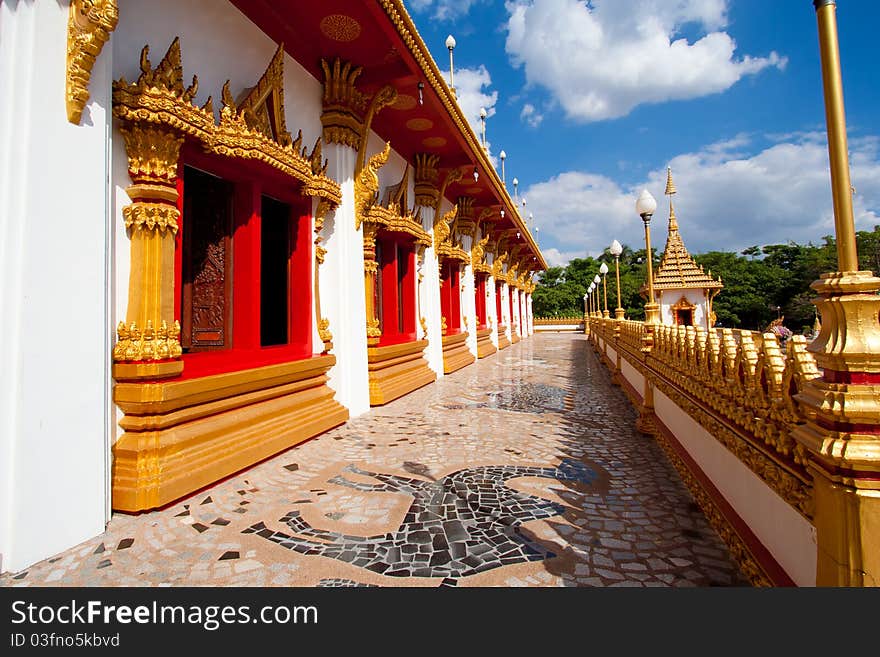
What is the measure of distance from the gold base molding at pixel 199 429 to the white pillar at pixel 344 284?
0.91 m

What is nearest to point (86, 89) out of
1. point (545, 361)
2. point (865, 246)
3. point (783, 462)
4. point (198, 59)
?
point (198, 59)

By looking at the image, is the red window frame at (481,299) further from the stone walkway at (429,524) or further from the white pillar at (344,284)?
the stone walkway at (429,524)

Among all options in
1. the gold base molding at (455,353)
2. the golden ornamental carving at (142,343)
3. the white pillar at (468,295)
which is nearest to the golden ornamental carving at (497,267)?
the white pillar at (468,295)

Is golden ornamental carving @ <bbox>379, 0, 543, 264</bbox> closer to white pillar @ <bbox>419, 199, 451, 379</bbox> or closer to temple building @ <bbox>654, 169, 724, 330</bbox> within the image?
white pillar @ <bbox>419, 199, 451, 379</bbox>

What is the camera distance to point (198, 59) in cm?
375

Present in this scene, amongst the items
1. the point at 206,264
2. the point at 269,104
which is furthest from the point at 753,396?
the point at 206,264

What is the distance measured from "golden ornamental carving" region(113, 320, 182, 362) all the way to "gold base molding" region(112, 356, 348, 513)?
0.68 feet

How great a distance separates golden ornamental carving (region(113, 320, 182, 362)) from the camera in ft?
9.89

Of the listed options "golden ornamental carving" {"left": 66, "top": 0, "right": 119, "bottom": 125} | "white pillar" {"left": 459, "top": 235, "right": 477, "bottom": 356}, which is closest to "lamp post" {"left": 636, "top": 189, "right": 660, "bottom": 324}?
"golden ornamental carving" {"left": 66, "top": 0, "right": 119, "bottom": 125}

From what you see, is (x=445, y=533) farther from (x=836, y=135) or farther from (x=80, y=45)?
(x=80, y=45)

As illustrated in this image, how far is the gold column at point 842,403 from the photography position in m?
1.33

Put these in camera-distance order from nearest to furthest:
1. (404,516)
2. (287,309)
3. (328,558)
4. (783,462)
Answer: (783,462) → (328,558) → (404,516) → (287,309)

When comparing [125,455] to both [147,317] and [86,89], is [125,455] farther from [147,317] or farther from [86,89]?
[86,89]

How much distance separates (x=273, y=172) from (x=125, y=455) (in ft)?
9.58
